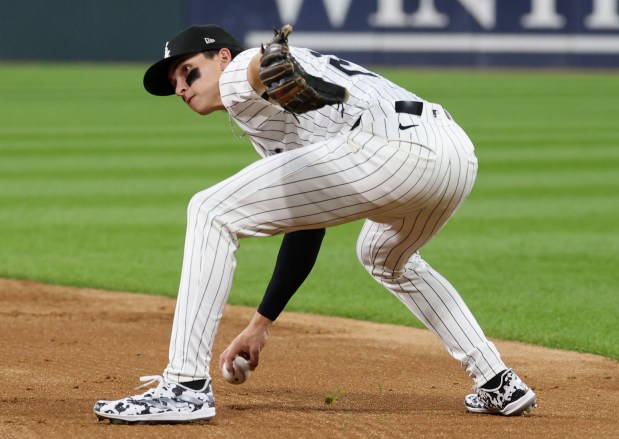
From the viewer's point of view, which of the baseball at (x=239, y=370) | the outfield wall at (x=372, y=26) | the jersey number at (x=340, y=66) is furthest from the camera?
the outfield wall at (x=372, y=26)

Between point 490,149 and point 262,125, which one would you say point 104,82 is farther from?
point 262,125

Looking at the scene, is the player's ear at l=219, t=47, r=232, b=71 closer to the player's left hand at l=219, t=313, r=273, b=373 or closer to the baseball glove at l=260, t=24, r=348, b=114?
Result: the baseball glove at l=260, t=24, r=348, b=114

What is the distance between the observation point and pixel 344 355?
4.99m

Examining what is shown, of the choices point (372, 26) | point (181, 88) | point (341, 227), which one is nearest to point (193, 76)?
point (181, 88)

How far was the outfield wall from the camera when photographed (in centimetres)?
2575

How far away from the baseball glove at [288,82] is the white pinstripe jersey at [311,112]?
6.0 inches

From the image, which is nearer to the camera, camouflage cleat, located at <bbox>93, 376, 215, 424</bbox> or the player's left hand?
camouflage cleat, located at <bbox>93, 376, 215, 424</bbox>

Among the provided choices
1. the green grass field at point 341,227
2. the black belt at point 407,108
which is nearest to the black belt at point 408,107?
the black belt at point 407,108

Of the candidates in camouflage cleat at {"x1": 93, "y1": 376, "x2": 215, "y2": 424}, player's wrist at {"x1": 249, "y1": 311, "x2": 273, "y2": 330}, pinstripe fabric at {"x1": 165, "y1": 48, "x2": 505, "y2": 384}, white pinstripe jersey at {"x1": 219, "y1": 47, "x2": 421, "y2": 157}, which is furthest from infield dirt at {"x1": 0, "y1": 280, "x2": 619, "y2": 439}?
white pinstripe jersey at {"x1": 219, "y1": 47, "x2": 421, "y2": 157}

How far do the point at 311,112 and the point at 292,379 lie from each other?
4.30ft

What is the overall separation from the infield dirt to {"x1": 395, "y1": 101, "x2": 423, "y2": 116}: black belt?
36.8 inches

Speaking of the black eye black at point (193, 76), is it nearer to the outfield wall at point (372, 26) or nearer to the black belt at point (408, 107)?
the black belt at point (408, 107)

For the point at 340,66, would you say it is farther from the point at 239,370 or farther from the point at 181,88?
the point at 239,370

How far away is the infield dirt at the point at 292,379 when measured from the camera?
3.53 m
